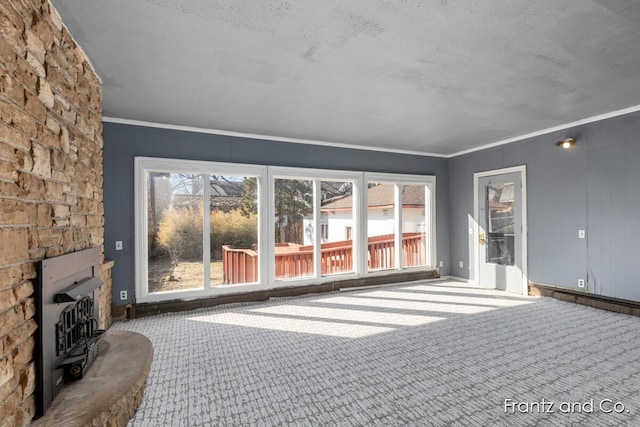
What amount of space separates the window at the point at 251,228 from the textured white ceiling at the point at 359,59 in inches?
36.2

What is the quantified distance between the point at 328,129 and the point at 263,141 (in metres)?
1.12

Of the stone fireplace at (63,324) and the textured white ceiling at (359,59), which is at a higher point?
the textured white ceiling at (359,59)

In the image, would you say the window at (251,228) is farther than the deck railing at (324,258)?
No

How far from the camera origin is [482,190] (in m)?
6.18

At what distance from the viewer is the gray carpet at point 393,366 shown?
86.7 inches

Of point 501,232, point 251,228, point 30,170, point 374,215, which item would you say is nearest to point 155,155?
point 251,228

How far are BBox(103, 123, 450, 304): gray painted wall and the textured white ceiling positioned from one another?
29 centimetres

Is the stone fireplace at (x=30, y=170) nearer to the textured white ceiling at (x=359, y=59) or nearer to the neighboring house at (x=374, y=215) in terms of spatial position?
the textured white ceiling at (x=359, y=59)

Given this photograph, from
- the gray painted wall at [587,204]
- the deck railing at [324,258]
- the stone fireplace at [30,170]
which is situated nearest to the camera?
the stone fireplace at [30,170]

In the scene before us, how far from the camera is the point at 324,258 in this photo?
594 cm

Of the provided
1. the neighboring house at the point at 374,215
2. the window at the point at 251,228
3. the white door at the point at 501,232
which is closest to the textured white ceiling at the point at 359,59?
the window at the point at 251,228

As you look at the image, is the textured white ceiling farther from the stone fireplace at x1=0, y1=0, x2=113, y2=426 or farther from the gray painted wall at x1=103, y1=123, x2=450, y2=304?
the stone fireplace at x1=0, y1=0, x2=113, y2=426

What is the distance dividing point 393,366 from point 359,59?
2732 mm

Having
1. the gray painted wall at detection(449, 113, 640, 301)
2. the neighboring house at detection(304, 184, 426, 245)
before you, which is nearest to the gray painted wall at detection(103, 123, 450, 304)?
the neighboring house at detection(304, 184, 426, 245)
